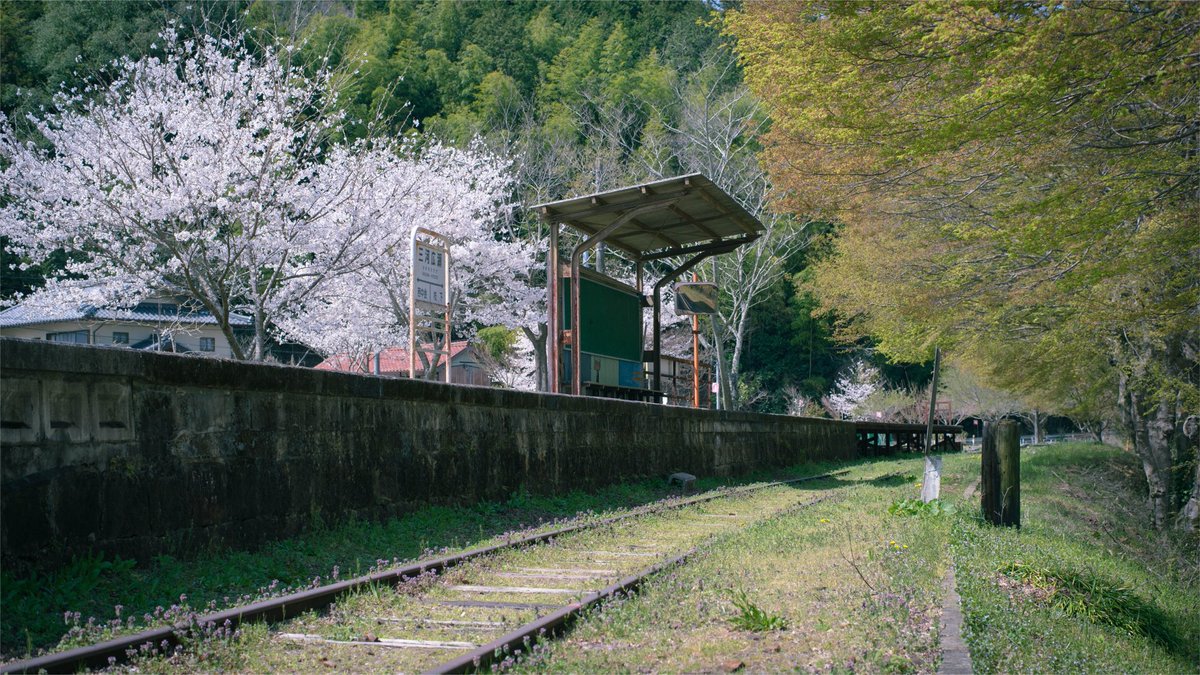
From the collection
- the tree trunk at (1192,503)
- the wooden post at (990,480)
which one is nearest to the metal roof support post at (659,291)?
the tree trunk at (1192,503)

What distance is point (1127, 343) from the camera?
16766 mm

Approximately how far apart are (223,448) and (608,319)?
33.2 ft

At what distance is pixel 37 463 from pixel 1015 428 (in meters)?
8.75

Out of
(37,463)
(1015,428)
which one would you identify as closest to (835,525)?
(1015,428)

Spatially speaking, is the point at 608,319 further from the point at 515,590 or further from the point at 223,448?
the point at 515,590

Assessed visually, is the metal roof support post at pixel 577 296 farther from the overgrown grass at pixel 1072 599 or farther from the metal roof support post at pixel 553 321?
the overgrown grass at pixel 1072 599

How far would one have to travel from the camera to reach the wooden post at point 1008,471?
9.84 meters

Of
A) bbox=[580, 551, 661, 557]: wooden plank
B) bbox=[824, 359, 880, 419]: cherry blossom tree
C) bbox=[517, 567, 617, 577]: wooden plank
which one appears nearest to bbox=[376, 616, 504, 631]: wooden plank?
bbox=[517, 567, 617, 577]: wooden plank

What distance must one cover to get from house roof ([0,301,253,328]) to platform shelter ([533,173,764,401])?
9.78m

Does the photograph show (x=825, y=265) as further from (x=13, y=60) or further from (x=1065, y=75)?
(x=13, y=60)

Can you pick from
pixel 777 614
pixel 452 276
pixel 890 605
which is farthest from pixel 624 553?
pixel 452 276

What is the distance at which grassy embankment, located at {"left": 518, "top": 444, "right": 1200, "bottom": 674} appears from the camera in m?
4.63

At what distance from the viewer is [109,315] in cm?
2667

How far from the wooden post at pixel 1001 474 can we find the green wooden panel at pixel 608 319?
7.15 meters
